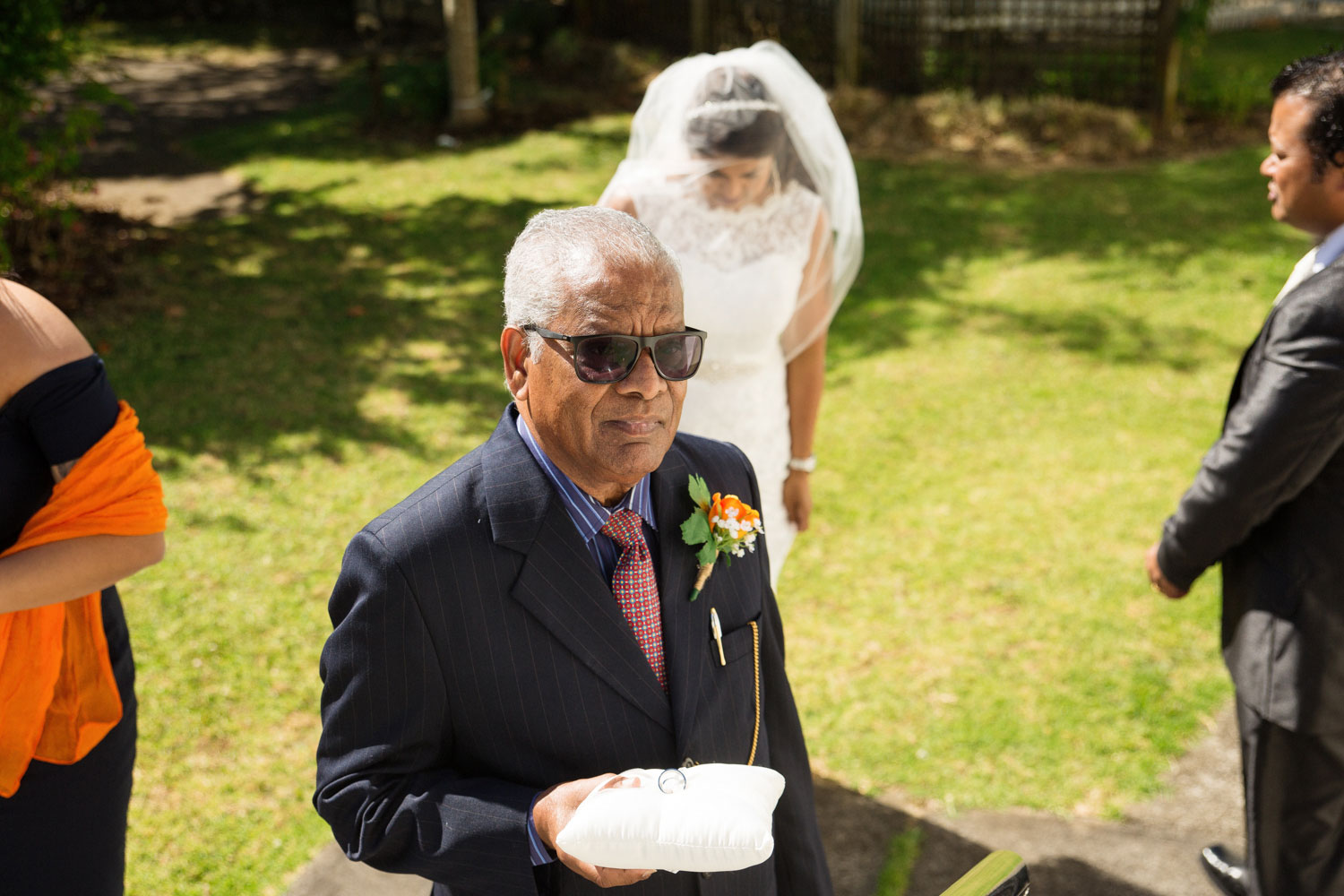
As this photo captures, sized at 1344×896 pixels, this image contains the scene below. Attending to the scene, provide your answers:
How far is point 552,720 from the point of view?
1.89 metres

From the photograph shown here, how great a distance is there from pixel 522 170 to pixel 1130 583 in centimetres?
823

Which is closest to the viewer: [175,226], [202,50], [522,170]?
[175,226]

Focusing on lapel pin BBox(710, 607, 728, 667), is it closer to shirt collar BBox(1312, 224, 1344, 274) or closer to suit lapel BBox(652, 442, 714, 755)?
suit lapel BBox(652, 442, 714, 755)

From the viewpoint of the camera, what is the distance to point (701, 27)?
14.3m

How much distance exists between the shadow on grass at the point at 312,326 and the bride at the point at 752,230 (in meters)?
3.25

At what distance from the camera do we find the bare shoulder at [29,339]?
229 centimetres

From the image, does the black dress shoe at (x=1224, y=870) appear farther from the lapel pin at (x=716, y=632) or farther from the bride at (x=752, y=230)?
the lapel pin at (x=716, y=632)

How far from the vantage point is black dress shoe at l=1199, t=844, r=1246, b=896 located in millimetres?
3557

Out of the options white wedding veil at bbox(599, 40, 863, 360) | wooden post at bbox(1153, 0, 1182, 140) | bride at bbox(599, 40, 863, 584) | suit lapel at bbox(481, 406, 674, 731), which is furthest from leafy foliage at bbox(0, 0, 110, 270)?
wooden post at bbox(1153, 0, 1182, 140)

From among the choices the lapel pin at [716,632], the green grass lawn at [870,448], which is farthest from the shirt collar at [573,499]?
the green grass lawn at [870,448]

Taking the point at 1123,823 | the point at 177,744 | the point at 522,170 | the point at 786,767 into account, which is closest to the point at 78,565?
the point at 786,767

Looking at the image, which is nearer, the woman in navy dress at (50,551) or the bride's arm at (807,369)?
the woman in navy dress at (50,551)

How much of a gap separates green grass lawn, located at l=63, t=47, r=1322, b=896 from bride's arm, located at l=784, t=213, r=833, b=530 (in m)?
1.11

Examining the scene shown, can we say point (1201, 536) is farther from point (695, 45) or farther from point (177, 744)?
point (695, 45)
